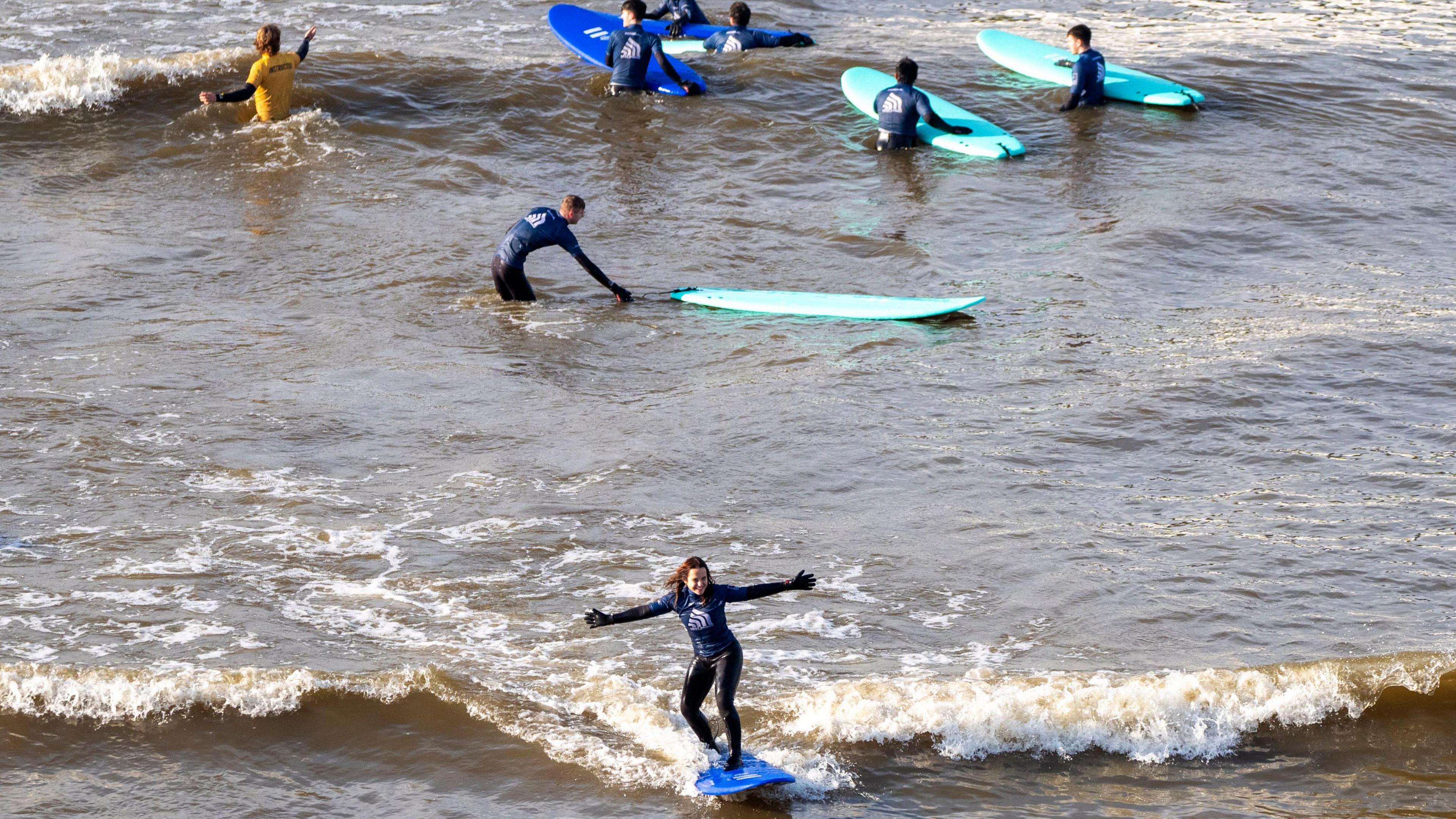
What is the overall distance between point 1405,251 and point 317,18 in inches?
645

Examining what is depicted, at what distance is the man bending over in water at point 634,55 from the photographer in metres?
18.0

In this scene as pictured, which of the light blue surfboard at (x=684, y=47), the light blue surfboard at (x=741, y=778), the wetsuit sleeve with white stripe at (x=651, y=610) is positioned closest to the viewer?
the light blue surfboard at (x=741, y=778)

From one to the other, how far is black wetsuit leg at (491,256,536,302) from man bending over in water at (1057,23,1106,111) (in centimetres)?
900

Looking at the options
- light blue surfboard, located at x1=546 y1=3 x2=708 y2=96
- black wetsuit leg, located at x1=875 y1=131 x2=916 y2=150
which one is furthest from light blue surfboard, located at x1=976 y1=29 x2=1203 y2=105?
light blue surfboard, located at x1=546 y1=3 x2=708 y2=96

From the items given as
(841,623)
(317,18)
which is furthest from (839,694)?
(317,18)

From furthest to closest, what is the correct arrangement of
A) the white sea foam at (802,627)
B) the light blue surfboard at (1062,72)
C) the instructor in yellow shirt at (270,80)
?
the light blue surfboard at (1062,72), the instructor in yellow shirt at (270,80), the white sea foam at (802,627)

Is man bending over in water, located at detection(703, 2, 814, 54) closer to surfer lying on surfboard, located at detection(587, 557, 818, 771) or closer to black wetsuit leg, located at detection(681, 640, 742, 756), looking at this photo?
surfer lying on surfboard, located at detection(587, 557, 818, 771)

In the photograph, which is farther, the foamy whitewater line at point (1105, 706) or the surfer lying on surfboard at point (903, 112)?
the surfer lying on surfboard at point (903, 112)

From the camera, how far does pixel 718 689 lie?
6.66m

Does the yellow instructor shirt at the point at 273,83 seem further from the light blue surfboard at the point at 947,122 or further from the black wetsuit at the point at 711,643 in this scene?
the black wetsuit at the point at 711,643

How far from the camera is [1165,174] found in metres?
16.5

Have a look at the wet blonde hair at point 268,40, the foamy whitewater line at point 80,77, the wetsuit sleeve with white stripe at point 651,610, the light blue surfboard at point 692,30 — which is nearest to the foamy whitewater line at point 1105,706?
the wetsuit sleeve with white stripe at point 651,610

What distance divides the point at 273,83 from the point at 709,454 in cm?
933

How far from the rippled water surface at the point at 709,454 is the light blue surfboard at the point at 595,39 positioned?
534mm
